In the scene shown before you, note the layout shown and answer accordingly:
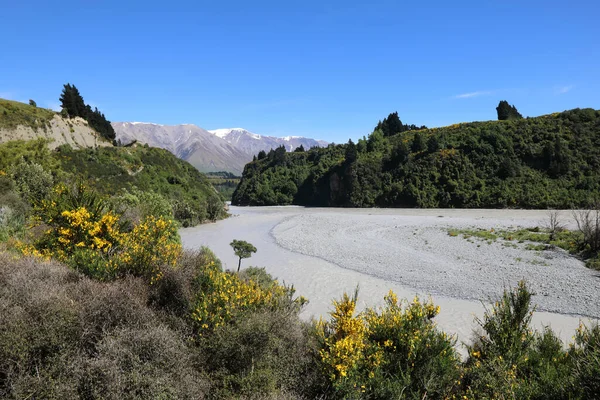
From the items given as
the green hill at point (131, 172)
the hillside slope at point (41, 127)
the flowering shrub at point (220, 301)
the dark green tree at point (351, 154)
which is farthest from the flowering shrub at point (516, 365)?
the dark green tree at point (351, 154)

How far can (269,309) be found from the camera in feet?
21.0

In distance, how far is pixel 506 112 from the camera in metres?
67.1

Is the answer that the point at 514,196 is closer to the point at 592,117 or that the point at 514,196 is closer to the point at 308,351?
the point at 592,117

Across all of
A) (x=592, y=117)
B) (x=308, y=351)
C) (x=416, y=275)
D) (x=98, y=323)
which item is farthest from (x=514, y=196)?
(x=98, y=323)

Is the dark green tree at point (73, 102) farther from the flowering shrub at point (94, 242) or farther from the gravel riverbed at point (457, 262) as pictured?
the flowering shrub at point (94, 242)

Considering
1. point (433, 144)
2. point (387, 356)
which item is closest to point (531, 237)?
point (387, 356)

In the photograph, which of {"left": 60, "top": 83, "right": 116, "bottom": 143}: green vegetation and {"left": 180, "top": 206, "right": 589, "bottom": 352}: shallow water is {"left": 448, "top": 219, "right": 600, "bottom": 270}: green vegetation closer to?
{"left": 180, "top": 206, "right": 589, "bottom": 352}: shallow water

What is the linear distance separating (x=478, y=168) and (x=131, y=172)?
53051 millimetres

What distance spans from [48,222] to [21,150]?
68.2 ft

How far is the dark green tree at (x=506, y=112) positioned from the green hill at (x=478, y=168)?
705cm

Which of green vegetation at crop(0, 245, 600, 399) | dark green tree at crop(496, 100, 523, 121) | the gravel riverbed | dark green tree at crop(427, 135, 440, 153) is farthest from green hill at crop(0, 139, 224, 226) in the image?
dark green tree at crop(496, 100, 523, 121)

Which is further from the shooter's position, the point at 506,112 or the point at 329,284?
the point at 506,112

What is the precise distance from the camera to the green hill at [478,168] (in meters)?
45.1

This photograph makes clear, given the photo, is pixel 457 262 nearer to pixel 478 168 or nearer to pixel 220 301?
pixel 220 301
